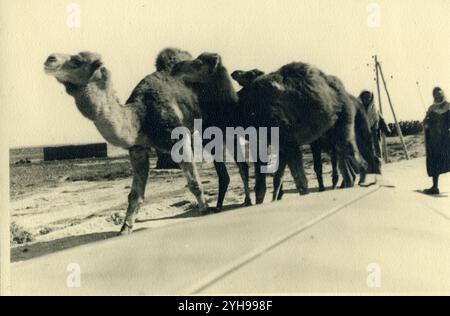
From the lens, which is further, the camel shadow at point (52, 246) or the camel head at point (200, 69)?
the camel head at point (200, 69)

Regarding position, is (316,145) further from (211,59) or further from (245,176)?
(211,59)

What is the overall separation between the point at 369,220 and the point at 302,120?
312 centimetres

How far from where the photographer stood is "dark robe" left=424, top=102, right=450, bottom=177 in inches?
205

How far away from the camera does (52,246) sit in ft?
15.4

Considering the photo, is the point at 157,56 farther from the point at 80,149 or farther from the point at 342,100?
the point at 80,149

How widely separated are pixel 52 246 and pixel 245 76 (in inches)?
99.1

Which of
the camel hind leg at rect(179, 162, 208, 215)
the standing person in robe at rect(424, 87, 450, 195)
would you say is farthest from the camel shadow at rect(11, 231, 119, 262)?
the standing person in robe at rect(424, 87, 450, 195)

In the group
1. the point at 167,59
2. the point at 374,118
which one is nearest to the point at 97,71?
the point at 167,59

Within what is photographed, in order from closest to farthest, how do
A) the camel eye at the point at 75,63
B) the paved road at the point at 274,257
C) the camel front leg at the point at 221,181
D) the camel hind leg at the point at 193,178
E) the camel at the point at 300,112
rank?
1. the paved road at the point at 274,257
2. the camel eye at the point at 75,63
3. the camel hind leg at the point at 193,178
4. the camel at the point at 300,112
5. the camel front leg at the point at 221,181

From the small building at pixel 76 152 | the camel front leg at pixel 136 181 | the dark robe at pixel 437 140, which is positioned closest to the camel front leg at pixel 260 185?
the camel front leg at pixel 136 181

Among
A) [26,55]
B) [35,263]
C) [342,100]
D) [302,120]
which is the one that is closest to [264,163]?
[302,120]

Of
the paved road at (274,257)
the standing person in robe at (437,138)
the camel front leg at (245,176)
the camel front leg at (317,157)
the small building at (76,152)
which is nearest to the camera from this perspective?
the paved road at (274,257)

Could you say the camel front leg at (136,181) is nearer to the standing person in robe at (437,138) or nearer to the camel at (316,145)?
the camel at (316,145)

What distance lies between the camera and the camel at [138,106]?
3.84m
